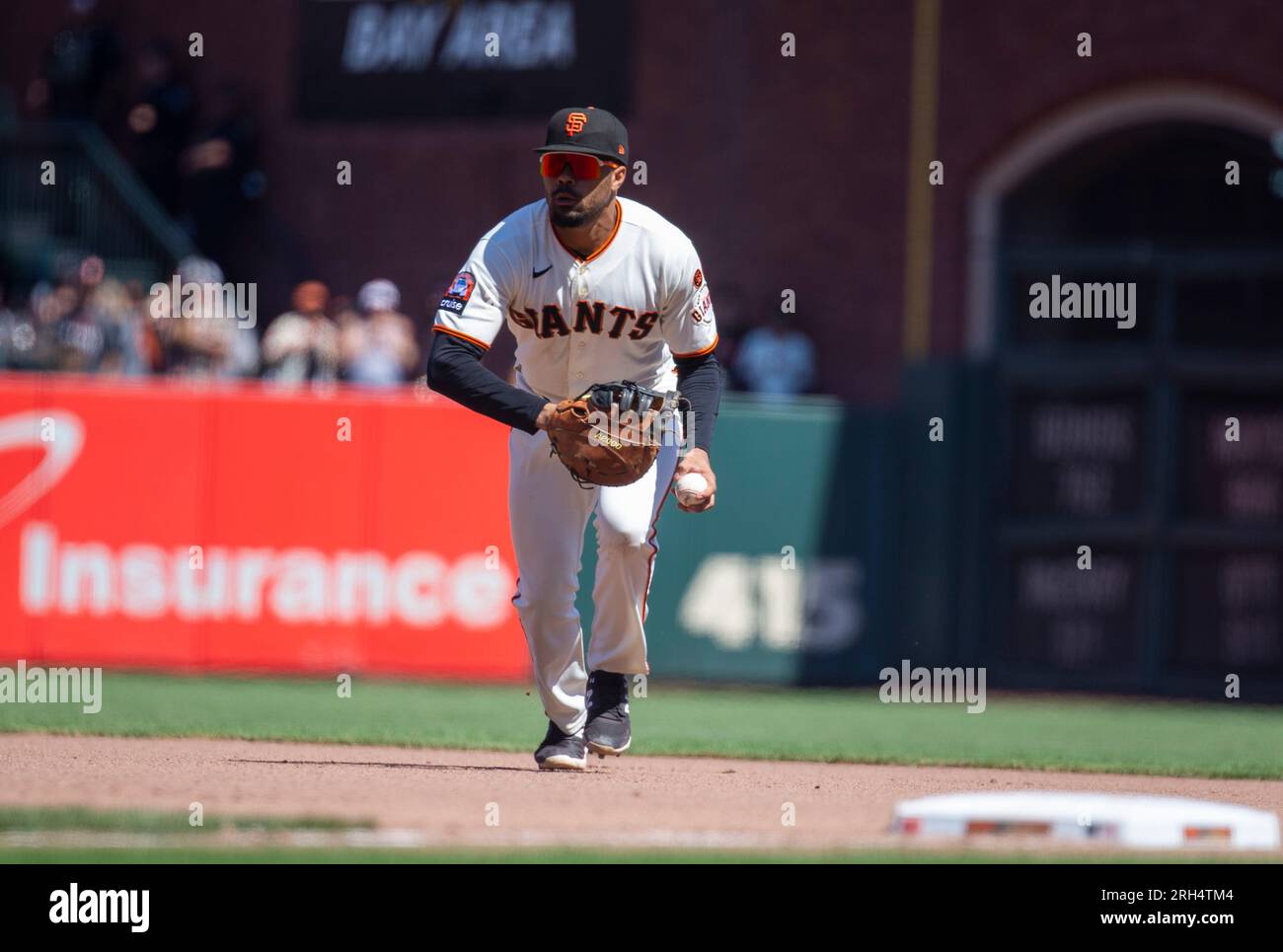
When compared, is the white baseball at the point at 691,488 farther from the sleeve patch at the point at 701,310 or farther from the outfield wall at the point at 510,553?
the outfield wall at the point at 510,553

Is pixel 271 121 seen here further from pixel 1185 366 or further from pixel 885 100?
pixel 1185 366

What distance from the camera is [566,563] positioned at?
732 centimetres

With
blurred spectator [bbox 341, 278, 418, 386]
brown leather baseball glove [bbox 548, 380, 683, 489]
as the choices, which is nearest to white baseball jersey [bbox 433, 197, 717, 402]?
brown leather baseball glove [bbox 548, 380, 683, 489]

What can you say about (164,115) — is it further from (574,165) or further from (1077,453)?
(574,165)

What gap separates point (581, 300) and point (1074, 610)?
8.13 m

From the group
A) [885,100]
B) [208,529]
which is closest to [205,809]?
[208,529]

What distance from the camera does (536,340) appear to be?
728cm

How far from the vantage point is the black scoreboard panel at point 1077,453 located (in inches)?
566

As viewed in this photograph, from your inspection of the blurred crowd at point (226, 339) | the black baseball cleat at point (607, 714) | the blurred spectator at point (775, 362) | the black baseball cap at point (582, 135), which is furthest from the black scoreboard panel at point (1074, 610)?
the black baseball cap at point (582, 135)

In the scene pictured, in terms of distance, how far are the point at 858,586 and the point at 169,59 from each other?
8543mm

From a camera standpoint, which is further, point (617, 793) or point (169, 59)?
point (169, 59)

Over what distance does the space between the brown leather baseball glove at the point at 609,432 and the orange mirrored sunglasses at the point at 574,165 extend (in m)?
0.73

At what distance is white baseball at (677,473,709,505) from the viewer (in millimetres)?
6902
